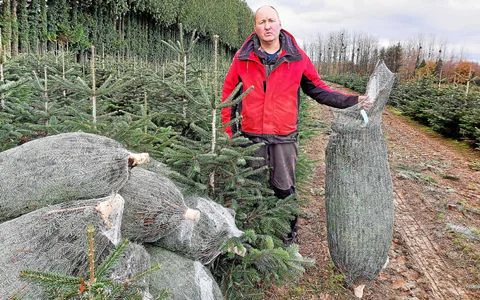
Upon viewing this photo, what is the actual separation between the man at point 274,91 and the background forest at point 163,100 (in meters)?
0.17

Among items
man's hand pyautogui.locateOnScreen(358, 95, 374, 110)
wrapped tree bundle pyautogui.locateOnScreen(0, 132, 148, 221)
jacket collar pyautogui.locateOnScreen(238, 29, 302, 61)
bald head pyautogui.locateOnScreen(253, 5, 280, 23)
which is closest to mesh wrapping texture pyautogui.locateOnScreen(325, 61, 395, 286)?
man's hand pyautogui.locateOnScreen(358, 95, 374, 110)

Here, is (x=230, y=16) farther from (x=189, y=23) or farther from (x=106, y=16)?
(x=106, y=16)

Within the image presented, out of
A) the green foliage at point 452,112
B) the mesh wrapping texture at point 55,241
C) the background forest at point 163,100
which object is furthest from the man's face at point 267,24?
the green foliage at point 452,112

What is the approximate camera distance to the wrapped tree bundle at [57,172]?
66.3 inches

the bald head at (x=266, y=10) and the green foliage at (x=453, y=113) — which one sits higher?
the bald head at (x=266, y=10)

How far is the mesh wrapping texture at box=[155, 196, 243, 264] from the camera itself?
81.0 inches

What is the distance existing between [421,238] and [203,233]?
294 centimetres

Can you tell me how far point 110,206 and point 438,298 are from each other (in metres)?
2.71

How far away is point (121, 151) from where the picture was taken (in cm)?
186

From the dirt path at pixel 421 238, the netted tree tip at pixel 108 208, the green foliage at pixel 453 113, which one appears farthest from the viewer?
the green foliage at pixel 453 113

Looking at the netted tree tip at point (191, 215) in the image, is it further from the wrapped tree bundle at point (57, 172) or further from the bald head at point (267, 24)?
the bald head at point (267, 24)

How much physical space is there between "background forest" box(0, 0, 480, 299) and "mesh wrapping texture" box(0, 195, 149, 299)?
74cm

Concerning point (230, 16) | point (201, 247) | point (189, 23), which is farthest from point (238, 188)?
point (230, 16)

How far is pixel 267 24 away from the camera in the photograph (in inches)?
115
